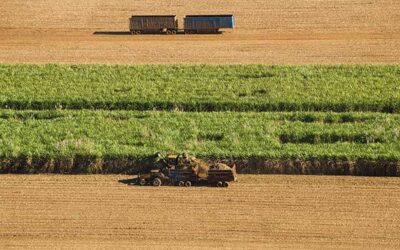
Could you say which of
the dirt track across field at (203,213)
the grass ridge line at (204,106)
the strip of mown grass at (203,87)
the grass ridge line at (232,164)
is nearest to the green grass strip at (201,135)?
the grass ridge line at (232,164)

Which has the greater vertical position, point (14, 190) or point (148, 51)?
point (148, 51)

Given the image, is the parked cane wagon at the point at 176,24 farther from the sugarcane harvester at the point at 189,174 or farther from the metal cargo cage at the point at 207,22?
the sugarcane harvester at the point at 189,174

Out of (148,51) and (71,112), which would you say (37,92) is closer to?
(71,112)

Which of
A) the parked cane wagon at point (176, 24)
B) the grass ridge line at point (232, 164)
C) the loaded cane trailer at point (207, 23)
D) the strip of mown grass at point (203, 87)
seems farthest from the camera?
the parked cane wagon at point (176, 24)

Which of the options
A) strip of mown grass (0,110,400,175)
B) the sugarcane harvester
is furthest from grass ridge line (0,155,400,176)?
the sugarcane harvester

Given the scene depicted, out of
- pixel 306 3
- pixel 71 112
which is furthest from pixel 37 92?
pixel 306 3
